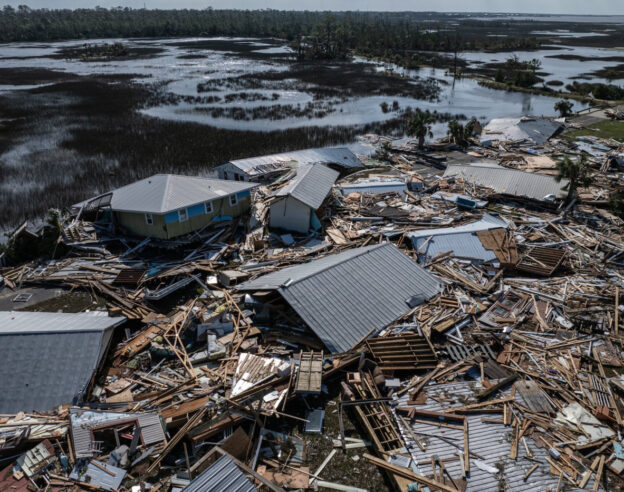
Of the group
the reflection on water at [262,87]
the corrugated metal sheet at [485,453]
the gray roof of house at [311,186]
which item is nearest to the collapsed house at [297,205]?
the gray roof of house at [311,186]

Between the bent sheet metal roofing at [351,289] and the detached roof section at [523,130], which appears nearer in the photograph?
the bent sheet metal roofing at [351,289]

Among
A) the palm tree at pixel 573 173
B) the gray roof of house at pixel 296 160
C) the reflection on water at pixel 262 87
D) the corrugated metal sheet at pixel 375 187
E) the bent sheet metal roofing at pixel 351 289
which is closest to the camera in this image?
the bent sheet metal roofing at pixel 351 289

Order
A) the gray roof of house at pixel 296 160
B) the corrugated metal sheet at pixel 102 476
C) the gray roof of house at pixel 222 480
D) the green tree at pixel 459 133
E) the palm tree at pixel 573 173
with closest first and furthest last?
the gray roof of house at pixel 222 480 < the corrugated metal sheet at pixel 102 476 < the palm tree at pixel 573 173 < the gray roof of house at pixel 296 160 < the green tree at pixel 459 133

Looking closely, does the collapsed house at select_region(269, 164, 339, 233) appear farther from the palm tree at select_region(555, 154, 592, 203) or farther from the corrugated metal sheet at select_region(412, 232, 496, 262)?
the palm tree at select_region(555, 154, 592, 203)

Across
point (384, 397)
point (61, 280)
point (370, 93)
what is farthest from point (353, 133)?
point (384, 397)

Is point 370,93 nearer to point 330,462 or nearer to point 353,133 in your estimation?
point 353,133

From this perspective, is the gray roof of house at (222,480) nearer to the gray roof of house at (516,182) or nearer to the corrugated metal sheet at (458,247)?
the corrugated metal sheet at (458,247)

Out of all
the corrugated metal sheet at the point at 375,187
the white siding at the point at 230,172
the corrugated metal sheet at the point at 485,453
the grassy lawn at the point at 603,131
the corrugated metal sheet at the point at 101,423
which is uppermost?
the grassy lawn at the point at 603,131
